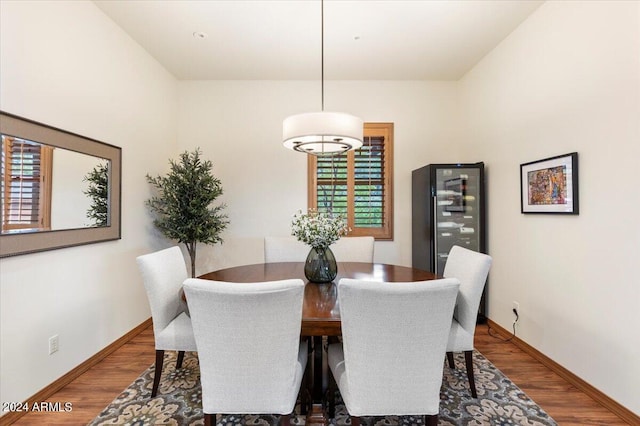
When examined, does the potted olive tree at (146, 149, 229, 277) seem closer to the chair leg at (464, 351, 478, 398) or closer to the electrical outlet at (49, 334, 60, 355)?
the electrical outlet at (49, 334, 60, 355)

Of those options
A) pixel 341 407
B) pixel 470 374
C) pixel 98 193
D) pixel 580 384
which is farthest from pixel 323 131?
pixel 580 384

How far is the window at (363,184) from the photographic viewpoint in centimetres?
393

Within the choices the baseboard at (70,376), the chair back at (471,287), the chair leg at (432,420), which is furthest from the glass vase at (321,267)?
the baseboard at (70,376)

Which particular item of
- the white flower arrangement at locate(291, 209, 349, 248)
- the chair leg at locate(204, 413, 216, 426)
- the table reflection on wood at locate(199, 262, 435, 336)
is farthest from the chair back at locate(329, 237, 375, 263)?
the chair leg at locate(204, 413, 216, 426)

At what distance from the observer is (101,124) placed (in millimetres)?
2570

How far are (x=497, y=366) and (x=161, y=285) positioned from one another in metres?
2.59

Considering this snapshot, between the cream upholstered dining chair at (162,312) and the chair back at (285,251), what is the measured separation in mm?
976

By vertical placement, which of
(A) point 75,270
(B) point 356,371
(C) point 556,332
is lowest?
(C) point 556,332

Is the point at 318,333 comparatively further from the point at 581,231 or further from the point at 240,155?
the point at 240,155

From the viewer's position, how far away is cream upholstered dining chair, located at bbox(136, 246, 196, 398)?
188 centimetres

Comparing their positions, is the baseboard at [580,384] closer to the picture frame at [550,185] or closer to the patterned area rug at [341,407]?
the patterned area rug at [341,407]

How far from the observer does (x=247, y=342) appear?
4.23ft

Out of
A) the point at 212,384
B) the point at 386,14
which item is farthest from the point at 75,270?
the point at 386,14

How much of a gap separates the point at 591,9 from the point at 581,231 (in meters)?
1.51
